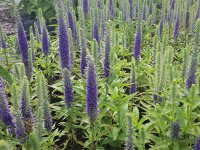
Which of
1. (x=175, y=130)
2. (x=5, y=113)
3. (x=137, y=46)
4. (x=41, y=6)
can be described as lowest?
(x=175, y=130)

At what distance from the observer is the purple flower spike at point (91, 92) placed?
303 cm

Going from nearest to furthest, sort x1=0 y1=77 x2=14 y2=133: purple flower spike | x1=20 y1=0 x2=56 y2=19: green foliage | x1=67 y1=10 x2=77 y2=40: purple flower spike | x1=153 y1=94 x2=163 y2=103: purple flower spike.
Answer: x1=0 y1=77 x2=14 y2=133: purple flower spike
x1=153 y1=94 x2=163 y2=103: purple flower spike
x1=67 y1=10 x2=77 y2=40: purple flower spike
x1=20 y1=0 x2=56 y2=19: green foliage

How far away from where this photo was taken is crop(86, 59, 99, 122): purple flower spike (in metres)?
3.03

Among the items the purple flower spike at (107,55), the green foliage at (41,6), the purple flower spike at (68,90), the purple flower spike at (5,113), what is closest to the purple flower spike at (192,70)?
the purple flower spike at (107,55)

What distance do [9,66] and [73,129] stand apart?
5.89 ft

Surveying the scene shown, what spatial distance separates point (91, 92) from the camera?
10.1ft

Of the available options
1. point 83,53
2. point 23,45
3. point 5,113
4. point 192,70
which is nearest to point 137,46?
point 83,53

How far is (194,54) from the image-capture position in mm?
3605

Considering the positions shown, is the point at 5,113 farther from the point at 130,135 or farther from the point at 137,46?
the point at 137,46

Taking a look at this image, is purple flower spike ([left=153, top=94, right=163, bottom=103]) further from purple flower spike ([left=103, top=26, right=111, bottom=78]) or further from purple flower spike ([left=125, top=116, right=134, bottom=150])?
purple flower spike ([left=125, top=116, right=134, bottom=150])

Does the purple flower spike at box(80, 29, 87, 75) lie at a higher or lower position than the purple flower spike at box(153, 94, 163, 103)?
higher

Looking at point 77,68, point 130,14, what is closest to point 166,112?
point 77,68

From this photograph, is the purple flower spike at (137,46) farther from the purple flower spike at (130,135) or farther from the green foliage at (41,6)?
the green foliage at (41,6)

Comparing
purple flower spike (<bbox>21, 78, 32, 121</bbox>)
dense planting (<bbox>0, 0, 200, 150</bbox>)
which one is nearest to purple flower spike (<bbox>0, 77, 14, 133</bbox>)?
dense planting (<bbox>0, 0, 200, 150</bbox>)
